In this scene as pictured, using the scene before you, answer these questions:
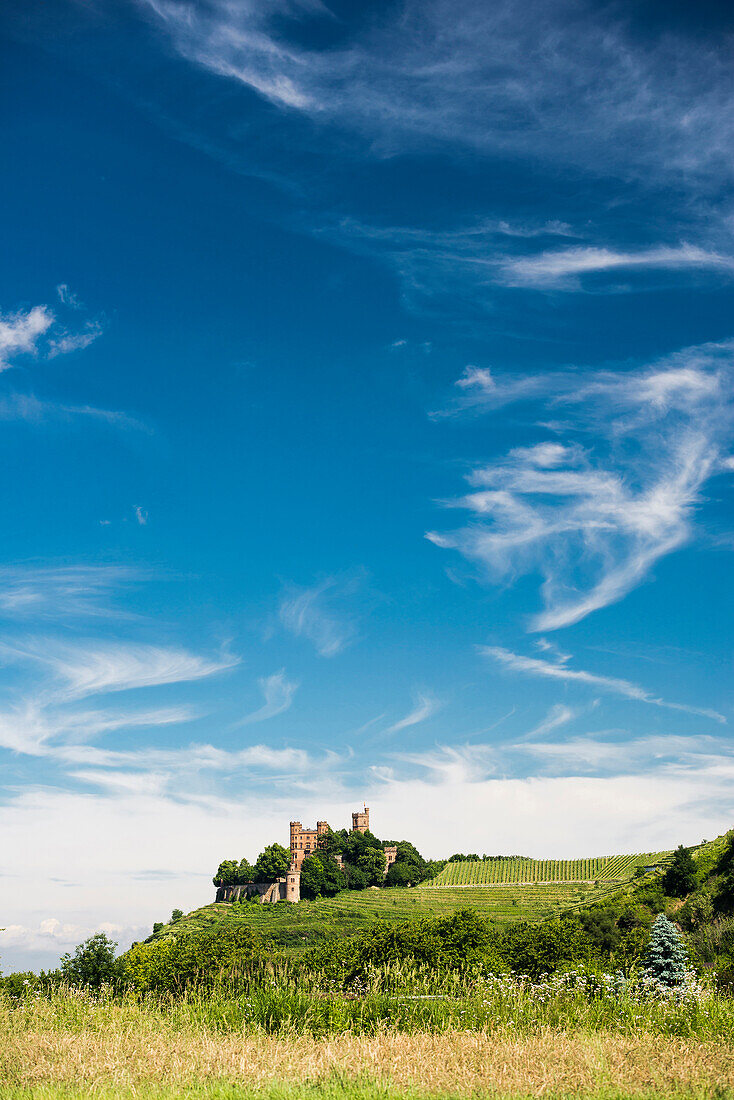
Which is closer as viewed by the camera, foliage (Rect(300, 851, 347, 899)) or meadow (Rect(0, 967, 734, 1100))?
meadow (Rect(0, 967, 734, 1100))

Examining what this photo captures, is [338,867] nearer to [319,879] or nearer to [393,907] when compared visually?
[319,879]

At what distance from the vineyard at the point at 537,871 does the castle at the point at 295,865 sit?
17.7 meters

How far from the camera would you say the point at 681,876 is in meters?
50.4

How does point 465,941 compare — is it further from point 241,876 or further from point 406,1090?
point 241,876

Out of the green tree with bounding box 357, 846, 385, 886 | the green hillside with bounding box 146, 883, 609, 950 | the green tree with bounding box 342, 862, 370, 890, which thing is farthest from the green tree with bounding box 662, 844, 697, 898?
the green tree with bounding box 357, 846, 385, 886

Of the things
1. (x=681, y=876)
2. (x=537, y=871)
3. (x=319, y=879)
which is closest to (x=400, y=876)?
(x=319, y=879)

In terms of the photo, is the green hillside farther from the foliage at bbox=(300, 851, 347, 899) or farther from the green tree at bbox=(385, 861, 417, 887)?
the green tree at bbox=(385, 861, 417, 887)

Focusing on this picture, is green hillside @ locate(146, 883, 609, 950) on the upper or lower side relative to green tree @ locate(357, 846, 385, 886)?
lower

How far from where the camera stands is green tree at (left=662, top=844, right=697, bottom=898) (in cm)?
4969

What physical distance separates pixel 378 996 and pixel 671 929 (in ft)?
62.2

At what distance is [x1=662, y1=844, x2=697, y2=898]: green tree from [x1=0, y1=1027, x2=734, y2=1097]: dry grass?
157 ft

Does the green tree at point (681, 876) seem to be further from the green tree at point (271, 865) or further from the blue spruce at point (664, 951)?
the green tree at point (271, 865)

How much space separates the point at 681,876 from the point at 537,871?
78348 mm

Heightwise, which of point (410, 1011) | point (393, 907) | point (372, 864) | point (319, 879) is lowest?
point (393, 907)
